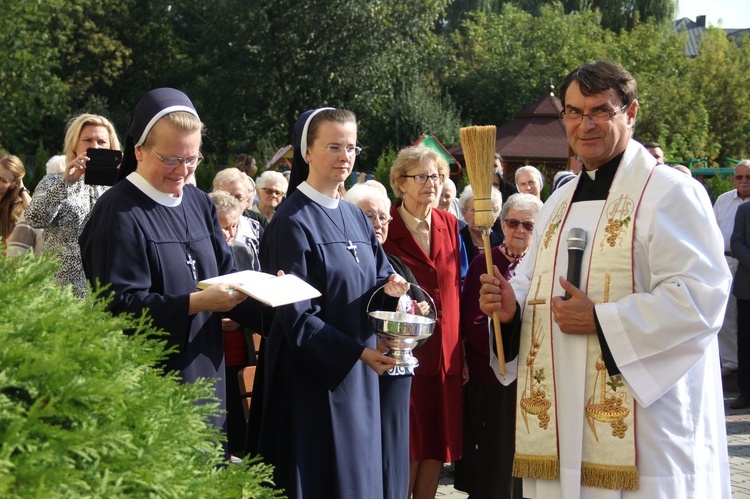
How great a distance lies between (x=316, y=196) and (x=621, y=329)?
1.61 m

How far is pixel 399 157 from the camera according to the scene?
591 centimetres

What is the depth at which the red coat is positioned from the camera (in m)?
5.42

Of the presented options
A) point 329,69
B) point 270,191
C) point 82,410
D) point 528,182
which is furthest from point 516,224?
point 329,69

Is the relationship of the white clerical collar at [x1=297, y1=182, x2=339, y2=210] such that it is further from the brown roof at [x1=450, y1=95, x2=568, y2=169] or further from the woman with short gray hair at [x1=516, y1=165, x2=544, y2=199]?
the brown roof at [x1=450, y1=95, x2=568, y2=169]

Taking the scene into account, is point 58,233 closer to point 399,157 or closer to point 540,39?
point 399,157

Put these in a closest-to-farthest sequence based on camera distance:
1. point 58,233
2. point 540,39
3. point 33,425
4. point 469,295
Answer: point 33,425
point 58,233
point 469,295
point 540,39

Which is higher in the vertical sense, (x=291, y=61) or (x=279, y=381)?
(x=291, y=61)

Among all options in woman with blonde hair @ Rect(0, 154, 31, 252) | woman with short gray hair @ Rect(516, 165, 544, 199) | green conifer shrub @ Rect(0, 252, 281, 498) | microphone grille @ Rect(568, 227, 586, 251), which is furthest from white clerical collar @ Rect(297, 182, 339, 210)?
woman with short gray hair @ Rect(516, 165, 544, 199)

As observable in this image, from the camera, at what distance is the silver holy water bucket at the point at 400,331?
3.91 metres

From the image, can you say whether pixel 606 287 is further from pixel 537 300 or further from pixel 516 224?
pixel 516 224

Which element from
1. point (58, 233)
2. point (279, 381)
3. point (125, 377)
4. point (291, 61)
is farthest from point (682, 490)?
point (291, 61)

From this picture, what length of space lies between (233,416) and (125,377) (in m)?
3.55

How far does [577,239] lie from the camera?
349cm

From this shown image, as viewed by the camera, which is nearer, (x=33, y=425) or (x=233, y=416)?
(x=33, y=425)
